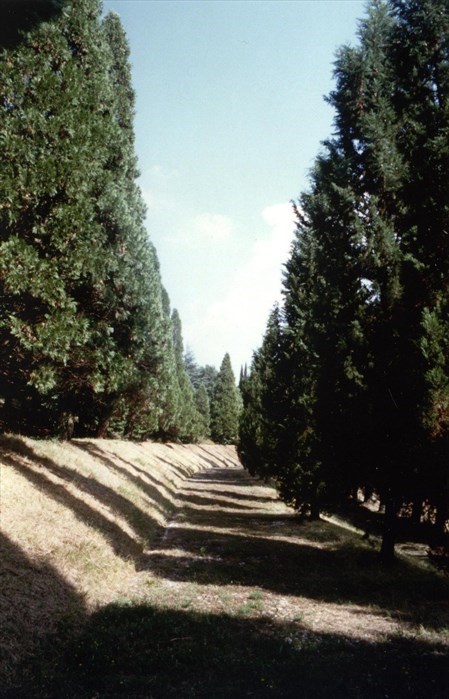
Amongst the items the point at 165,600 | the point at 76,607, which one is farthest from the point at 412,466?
the point at 76,607

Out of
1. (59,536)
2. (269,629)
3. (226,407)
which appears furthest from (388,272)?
(226,407)

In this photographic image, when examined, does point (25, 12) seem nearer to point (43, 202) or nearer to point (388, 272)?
point (43, 202)

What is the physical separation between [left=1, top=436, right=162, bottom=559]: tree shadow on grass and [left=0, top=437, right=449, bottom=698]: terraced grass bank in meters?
0.07

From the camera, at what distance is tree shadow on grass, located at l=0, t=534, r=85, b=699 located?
18.2ft

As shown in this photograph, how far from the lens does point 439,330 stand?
Result: 8852mm

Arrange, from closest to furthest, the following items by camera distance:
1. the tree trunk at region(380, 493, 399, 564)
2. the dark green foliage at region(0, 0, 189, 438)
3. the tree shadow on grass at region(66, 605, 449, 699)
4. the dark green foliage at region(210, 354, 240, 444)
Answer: the tree shadow on grass at region(66, 605, 449, 699) → the dark green foliage at region(0, 0, 189, 438) → the tree trunk at region(380, 493, 399, 564) → the dark green foliage at region(210, 354, 240, 444)

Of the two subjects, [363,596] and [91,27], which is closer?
[363,596]

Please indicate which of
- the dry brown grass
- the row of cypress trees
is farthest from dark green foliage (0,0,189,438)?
the row of cypress trees

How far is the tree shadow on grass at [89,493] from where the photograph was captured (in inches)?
467

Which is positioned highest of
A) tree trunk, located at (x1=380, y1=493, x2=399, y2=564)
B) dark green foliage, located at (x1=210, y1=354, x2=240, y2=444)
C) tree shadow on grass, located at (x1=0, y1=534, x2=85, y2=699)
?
dark green foliage, located at (x1=210, y1=354, x2=240, y2=444)

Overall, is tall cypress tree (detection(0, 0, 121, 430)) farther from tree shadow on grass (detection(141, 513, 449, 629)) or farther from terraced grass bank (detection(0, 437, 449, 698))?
tree shadow on grass (detection(141, 513, 449, 629))

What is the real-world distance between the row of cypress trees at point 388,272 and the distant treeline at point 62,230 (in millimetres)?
6532

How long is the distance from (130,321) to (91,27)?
9565 mm

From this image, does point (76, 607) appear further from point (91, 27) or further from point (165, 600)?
point (91, 27)
